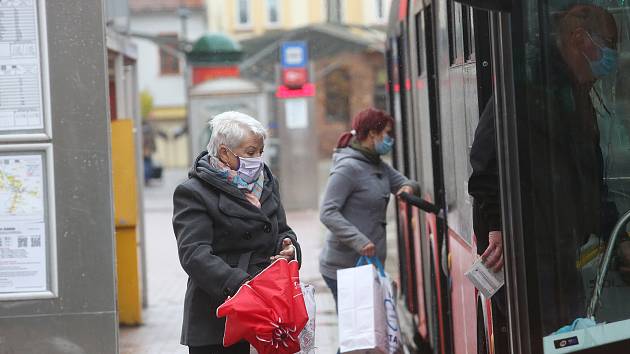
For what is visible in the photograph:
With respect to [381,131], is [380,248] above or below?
below

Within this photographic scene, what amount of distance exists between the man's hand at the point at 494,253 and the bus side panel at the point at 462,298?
28.4 inches

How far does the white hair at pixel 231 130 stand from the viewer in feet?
14.0

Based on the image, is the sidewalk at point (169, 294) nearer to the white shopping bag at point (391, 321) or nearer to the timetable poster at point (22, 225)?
the white shopping bag at point (391, 321)

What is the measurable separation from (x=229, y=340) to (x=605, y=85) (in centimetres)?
161

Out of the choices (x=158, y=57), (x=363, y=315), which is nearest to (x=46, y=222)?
(x=363, y=315)

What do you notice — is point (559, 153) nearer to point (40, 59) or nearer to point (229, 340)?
point (229, 340)

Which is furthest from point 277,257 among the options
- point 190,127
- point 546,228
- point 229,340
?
point 190,127

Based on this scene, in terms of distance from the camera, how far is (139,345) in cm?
817

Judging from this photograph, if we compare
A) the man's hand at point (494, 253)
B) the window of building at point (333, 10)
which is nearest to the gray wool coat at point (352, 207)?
the man's hand at point (494, 253)

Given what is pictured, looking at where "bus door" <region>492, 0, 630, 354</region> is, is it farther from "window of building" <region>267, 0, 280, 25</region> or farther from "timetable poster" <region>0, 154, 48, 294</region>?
"window of building" <region>267, 0, 280, 25</region>

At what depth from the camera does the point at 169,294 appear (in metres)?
11.1

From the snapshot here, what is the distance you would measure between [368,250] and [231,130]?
2.19 m

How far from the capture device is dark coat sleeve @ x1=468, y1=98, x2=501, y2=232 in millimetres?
3768

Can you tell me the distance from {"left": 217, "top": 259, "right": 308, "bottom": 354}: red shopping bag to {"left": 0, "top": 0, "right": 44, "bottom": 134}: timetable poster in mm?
2089
